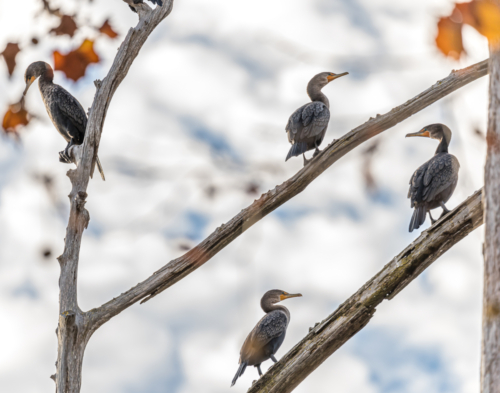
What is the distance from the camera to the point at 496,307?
278 cm

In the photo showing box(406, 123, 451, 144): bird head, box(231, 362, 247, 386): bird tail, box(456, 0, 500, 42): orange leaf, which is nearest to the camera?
box(456, 0, 500, 42): orange leaf

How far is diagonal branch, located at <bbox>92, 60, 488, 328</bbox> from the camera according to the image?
518cm

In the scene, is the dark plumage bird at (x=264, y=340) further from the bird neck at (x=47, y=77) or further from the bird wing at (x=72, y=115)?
the bird neck at (x=47, y=77)

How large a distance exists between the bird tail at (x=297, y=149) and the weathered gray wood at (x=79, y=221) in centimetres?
252

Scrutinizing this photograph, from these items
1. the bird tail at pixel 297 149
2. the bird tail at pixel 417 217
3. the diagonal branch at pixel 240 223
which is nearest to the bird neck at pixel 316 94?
the bird tail at pixel 297 149

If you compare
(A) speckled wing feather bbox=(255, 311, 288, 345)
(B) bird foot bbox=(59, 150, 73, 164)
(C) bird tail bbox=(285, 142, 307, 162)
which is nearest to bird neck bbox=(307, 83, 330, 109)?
(C) bird tail bbox=(285, 142, 307, 162)

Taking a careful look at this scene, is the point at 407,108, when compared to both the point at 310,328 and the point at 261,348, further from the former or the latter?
the point at 261,348

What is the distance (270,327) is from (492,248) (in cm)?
561

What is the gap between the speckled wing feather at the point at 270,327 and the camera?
805 cm

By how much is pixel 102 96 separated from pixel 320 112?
11.1ft

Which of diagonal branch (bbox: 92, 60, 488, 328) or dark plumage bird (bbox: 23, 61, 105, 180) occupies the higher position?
dark plumage bird (bbox: 23, 61, 105, 180)

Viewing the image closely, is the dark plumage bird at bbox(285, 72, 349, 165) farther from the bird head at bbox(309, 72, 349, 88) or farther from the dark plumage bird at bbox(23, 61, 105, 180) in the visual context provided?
the dark plumage bird at bbox(23, 61, 105, 180)

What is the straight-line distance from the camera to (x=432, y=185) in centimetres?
718

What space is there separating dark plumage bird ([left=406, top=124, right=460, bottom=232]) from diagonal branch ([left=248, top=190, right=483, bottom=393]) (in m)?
3.00
